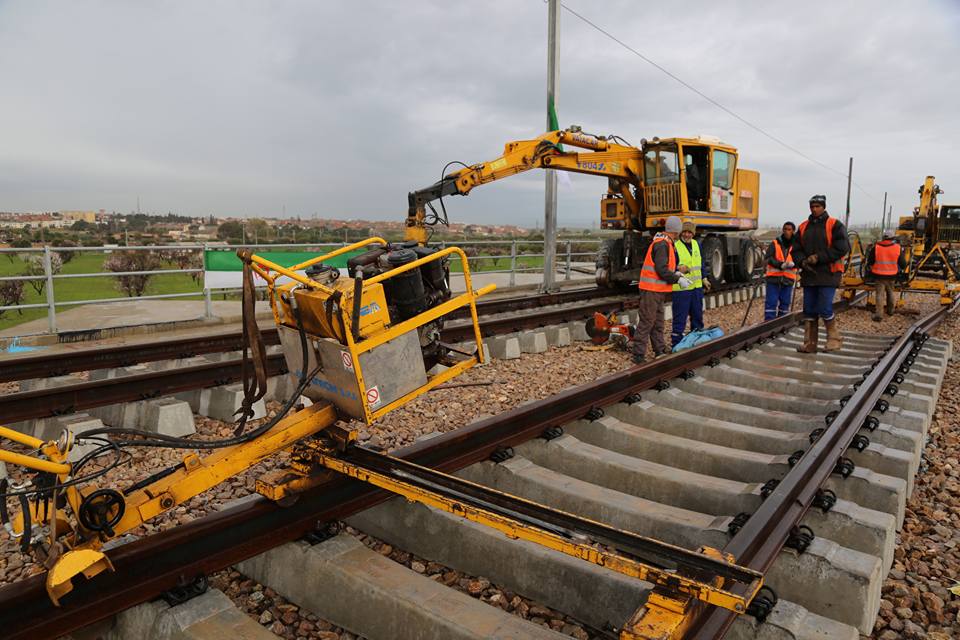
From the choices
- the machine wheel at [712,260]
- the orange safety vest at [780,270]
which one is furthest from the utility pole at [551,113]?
the orange safety vest at [780,270]

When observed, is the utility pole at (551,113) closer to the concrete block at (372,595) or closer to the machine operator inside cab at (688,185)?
the machine operator inside cab at (688,185)

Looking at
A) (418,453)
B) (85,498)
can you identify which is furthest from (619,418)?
(85,498)

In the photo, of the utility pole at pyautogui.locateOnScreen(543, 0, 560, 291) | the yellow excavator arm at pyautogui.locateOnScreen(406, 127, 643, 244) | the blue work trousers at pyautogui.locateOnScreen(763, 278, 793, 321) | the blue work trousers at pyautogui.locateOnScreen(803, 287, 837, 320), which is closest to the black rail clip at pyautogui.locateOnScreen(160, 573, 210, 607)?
the blue work trousers at pyautogui.locateOnScreen(803, 287, 837, 320)

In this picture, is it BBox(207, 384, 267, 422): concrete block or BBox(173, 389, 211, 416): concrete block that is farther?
BBox(173, 389, 211, 416): concrete block

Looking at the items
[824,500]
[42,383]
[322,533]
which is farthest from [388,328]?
[42,383]

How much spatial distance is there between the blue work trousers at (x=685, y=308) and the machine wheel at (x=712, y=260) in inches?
228

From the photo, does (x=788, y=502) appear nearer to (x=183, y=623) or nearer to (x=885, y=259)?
(x=183, y=623)

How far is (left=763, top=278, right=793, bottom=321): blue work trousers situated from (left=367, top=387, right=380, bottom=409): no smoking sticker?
386 inches

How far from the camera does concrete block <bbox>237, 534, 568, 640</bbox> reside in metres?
2.54

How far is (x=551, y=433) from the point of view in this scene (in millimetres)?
4406

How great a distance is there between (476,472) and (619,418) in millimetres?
1645

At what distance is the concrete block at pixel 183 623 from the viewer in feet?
8.16

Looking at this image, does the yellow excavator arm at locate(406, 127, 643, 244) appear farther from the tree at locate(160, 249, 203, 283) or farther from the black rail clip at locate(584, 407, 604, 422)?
the tree at locate(160, 249, 203, 283)

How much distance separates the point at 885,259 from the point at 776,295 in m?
3.03
